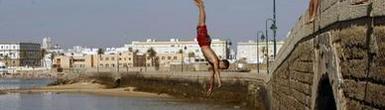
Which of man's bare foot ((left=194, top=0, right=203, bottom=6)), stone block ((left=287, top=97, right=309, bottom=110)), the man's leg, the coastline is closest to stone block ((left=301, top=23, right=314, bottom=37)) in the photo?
stone block ((left=287, top=97, right=309, bottom=110))

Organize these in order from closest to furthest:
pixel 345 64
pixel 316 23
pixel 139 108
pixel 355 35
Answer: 1. pixel 355 35
2. pixel 345 64
3. pixel 316 23
4. pixel 139 108

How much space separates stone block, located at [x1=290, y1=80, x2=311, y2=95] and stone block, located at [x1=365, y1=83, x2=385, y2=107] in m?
6.18

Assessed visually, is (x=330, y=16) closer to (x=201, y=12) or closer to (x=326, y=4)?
(x=326, y=4)

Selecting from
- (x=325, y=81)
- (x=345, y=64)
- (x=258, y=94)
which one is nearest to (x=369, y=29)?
(x=345, y=64)

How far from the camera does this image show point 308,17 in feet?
49.9

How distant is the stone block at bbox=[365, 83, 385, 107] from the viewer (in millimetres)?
8516

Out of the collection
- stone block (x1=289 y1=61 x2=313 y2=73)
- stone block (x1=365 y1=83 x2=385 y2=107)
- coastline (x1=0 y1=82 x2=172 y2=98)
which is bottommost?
coastline (x1=0 y1=82 x2=172 y2=98)

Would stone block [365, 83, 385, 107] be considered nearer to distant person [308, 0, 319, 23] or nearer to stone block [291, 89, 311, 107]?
distant person [308, 0, 319, 23]

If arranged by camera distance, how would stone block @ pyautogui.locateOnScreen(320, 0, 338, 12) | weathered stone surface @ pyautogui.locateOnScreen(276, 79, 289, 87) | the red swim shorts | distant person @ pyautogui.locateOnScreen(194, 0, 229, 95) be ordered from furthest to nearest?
weathered stone surface @ pyautogui.locateOnScreen(276, 79, 289, 87) → stone block @ pyautogui.locateOnScreen(320, 0, 338, 12) → the red swim shorts → distant person @ pyautogui.locateOnScreen(194, 0, 229, 95)

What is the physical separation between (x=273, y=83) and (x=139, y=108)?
88.5 ft

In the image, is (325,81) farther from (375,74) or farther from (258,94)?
(258,94)

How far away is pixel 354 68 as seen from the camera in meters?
10.1

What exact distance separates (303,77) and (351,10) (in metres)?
6.63

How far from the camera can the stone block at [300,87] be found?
51.4ft
